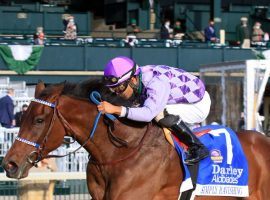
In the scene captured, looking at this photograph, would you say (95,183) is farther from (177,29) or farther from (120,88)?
(177,29)

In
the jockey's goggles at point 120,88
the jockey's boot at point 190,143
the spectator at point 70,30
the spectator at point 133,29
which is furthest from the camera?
the spectator at point 133,29

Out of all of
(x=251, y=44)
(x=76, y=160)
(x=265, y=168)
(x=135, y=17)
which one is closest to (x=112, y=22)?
(x=135, y=17)

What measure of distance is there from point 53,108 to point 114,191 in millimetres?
818

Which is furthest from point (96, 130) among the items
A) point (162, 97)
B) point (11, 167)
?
point (11, 167)

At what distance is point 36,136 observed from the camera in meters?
6.50

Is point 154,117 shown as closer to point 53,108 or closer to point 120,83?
point 120,83

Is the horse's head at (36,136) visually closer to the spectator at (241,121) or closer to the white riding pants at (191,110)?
the white riding pants at (191,110)

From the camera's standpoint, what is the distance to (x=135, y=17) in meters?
29.5

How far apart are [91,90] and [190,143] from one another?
95cm

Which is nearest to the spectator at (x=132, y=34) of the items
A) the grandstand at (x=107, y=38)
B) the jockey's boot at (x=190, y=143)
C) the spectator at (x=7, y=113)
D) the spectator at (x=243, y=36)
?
the grandstand at (x=107, y=38)

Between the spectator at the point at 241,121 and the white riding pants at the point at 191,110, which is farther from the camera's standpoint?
the spectator at the point at 241,121

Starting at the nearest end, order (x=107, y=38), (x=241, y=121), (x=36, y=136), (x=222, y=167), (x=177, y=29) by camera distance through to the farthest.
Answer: (x=36, y=136), (x=222, y=167), (x=241, y=121), (x=107, y=38), (x=177, y=29)

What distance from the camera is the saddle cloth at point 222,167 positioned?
281 inches

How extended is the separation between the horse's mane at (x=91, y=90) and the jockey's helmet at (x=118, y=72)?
131mm
